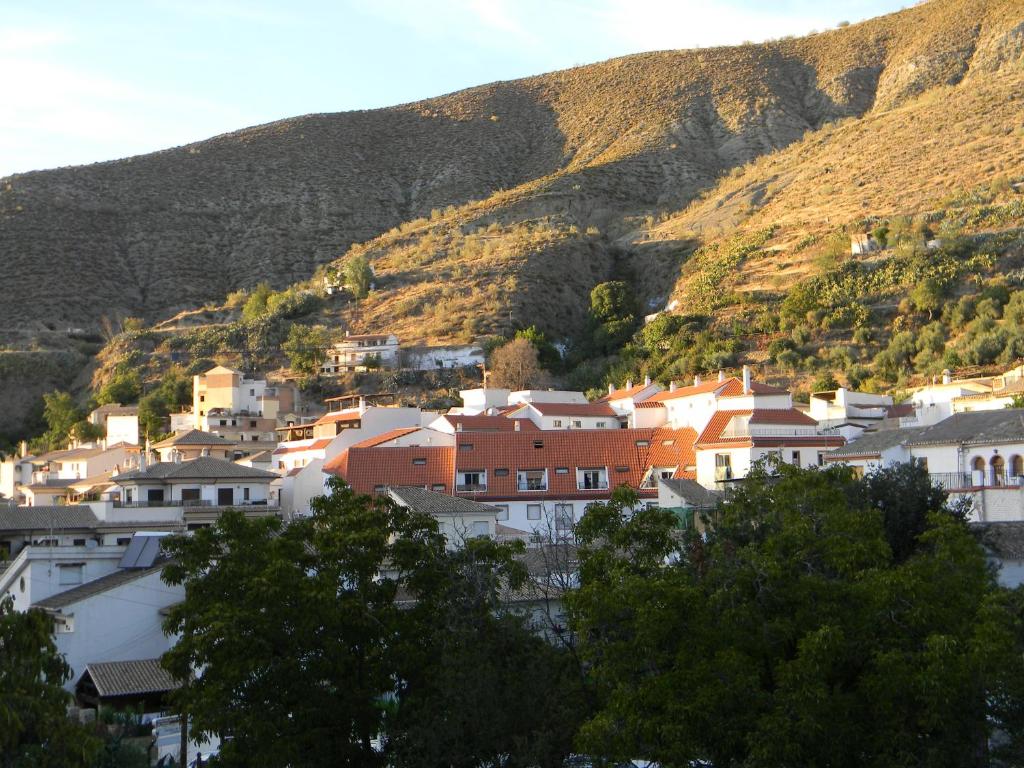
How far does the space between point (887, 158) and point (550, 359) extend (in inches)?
1327

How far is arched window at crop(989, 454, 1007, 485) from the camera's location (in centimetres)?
3653

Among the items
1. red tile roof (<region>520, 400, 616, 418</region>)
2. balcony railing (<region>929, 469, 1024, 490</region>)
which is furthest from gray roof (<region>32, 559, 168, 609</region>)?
red tile roof (<region>520, 400, 616, 418</region>)

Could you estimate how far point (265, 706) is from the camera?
879 inches

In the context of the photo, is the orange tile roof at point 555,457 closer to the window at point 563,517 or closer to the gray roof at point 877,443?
the window at point 563,517

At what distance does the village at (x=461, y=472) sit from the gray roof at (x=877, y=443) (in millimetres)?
121

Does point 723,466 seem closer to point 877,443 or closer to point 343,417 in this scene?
point 877,443

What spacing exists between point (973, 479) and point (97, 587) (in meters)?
21.5

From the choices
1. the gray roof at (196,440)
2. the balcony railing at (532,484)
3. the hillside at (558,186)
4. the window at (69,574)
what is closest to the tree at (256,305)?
the hillside at (558,186)

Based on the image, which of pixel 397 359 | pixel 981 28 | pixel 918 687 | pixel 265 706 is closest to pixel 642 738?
pixel 918 687

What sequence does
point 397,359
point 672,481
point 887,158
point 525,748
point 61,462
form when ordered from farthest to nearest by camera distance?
point 887,158
point 397,359
point 61,462
point 672,481
point 525,748

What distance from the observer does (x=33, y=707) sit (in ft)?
Answer: 59.1

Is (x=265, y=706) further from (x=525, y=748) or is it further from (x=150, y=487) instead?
(x=150, y=487)

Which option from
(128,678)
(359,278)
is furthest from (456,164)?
(128,678)

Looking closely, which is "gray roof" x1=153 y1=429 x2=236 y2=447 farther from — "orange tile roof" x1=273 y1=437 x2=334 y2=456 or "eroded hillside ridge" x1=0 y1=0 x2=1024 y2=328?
"eroded hillside ridge" x1=0 y1=0 x2=1024 y2=328
